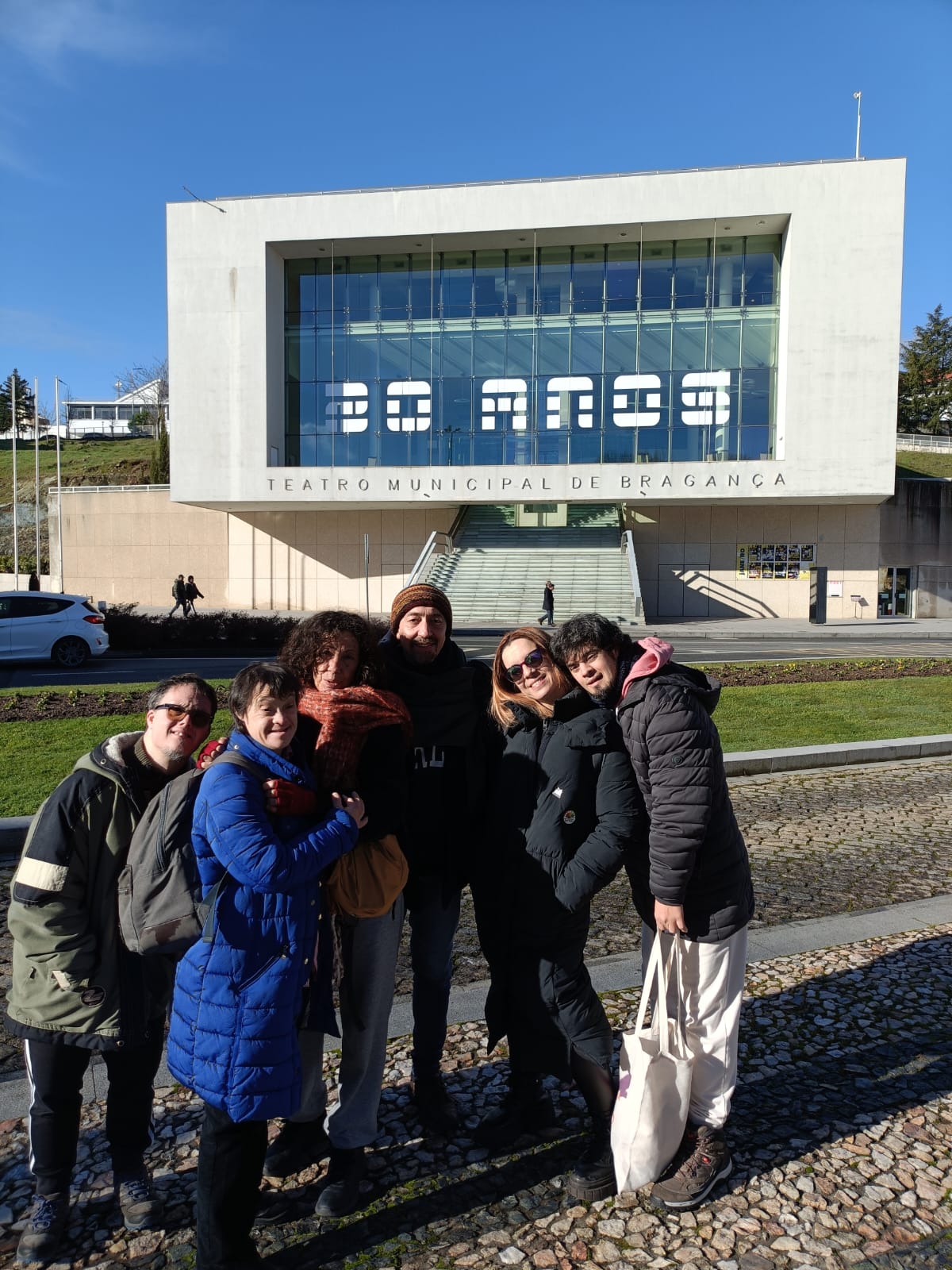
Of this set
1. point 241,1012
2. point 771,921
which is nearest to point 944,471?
point 771,921

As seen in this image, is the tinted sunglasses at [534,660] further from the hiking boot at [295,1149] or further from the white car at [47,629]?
the white car at [47,629]

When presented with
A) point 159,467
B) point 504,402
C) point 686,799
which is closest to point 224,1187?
point 686,799

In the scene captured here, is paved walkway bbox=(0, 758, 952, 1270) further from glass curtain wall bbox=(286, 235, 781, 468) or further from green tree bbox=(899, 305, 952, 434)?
green tree bbox=(899, 305, 952, 434)

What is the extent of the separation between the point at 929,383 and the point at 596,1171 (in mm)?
76351

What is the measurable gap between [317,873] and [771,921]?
11.8 feet

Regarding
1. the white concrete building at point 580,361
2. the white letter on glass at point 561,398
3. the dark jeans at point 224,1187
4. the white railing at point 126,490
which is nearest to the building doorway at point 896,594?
the white concrete building at point 580,361

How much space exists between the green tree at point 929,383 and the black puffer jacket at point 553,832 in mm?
73579

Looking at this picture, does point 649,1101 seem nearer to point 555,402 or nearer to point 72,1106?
point 72,1106

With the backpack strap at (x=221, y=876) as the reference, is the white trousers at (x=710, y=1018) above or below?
below

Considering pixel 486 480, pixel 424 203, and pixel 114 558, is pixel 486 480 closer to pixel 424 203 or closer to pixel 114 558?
pixel 424 203

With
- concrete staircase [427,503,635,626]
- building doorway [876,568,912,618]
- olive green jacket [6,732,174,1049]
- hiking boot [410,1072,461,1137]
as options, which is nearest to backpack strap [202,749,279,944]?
olive green jacket [6,732,174,1049]

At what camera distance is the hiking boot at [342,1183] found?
9.35 ft

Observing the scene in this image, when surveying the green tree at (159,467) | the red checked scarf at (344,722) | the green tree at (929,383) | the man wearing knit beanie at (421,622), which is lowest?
the red checked scarf at (344,722)

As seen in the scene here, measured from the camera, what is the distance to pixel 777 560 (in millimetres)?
36562
